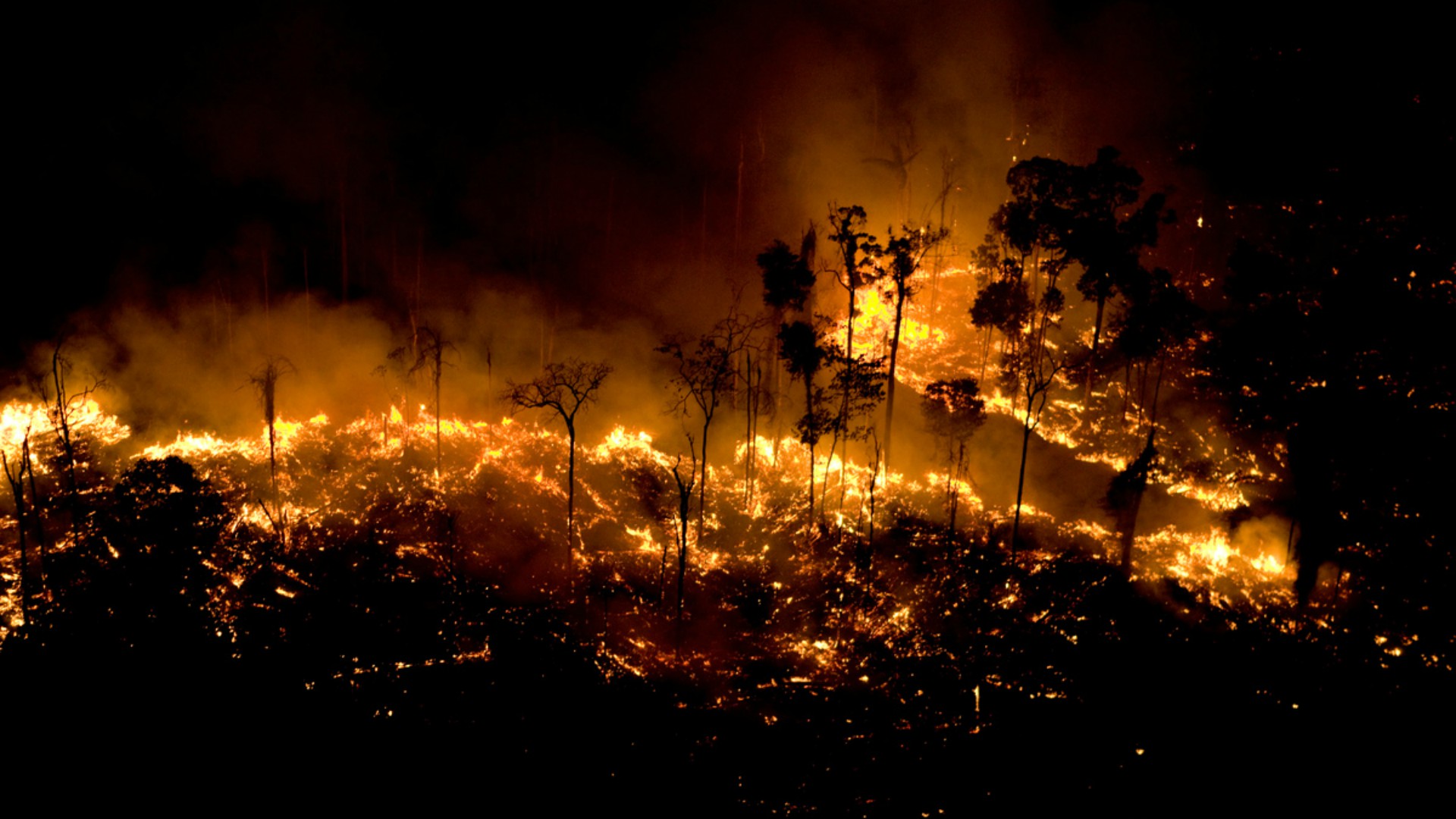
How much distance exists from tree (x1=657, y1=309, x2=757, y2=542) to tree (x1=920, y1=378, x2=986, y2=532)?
968 cm

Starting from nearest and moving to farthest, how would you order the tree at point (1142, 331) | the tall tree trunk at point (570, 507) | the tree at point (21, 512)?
1. the tree at point (21, 512)
2. the tall tree trunk at point (570, 507)
3. the tree at point (1142, 331)

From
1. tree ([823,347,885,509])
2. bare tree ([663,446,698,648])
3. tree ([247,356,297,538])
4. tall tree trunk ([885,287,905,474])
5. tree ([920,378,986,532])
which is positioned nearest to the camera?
bare tree ([663,446,698,648])

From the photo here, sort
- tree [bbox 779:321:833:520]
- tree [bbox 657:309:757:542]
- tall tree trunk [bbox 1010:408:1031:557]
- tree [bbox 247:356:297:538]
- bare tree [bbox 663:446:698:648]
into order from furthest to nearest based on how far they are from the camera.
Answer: tree [bbox 657:309:757:542], tree [bbox 247:356:297:538], tree [bbox 779:321:833:520], tall tree trunk [bbox 1010:408:1031:557], bare tree [bbox 663:446:698:648]

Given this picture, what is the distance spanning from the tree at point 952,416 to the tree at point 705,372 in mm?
9684

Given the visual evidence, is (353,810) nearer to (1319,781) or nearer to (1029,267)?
(1319,781)

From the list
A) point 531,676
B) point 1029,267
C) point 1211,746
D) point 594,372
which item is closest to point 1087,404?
point 1029,267

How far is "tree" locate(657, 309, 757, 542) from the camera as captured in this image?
37.8 m

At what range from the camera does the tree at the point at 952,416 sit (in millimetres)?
37312


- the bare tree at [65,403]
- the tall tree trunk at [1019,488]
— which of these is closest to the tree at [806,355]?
the tall tree trunk at [1019,488]

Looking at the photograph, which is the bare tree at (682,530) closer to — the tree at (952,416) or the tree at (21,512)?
the tree at (952,416)

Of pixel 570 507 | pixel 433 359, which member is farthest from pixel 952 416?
pixel 433 359

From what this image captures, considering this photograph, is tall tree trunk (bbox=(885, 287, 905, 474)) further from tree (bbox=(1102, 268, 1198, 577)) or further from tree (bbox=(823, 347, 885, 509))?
tree (bbox=(1102, 268, 1198, 577))

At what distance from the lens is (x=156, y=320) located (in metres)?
48.9

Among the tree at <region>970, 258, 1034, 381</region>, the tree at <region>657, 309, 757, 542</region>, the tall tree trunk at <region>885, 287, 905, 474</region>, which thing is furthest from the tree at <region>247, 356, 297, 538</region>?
the tree at <region>970, 258, 1034, 381</region>
